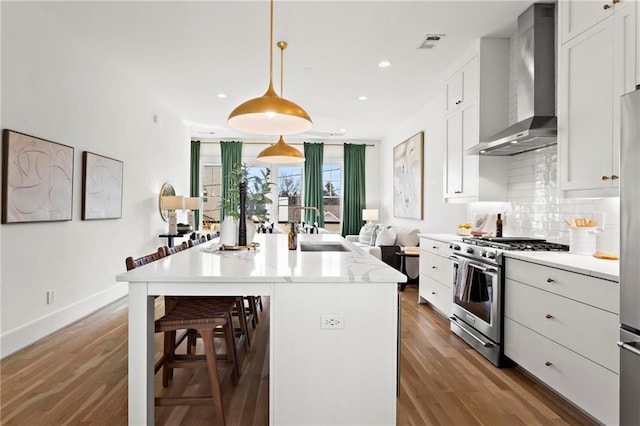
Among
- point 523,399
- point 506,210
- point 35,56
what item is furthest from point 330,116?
point 523,399

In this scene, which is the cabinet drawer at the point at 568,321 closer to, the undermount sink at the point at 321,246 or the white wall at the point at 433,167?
the undermount sink at the point at 321,246

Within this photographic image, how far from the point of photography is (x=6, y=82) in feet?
9.79

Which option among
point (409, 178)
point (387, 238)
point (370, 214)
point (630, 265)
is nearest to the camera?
point (630, 265)

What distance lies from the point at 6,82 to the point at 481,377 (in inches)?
166

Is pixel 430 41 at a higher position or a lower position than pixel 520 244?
higher

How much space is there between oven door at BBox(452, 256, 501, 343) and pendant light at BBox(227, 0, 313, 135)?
1798mm

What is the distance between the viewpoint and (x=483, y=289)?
3074mm

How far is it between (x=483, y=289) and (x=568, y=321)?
0.85 meters

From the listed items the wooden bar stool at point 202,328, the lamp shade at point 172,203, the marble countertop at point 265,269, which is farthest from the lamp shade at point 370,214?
the wooden bar stool at point 202,328

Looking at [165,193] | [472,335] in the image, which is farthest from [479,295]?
[165,193]

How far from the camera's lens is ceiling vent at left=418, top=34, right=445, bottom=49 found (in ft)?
12.3

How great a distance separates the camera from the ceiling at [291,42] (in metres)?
3.28

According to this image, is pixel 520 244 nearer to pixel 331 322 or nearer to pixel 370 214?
pixel 331 322

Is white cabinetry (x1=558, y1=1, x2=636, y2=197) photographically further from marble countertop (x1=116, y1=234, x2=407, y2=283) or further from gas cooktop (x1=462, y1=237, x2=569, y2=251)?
marble countertop (x1=116, y1=234, x2=407, y2=283)
